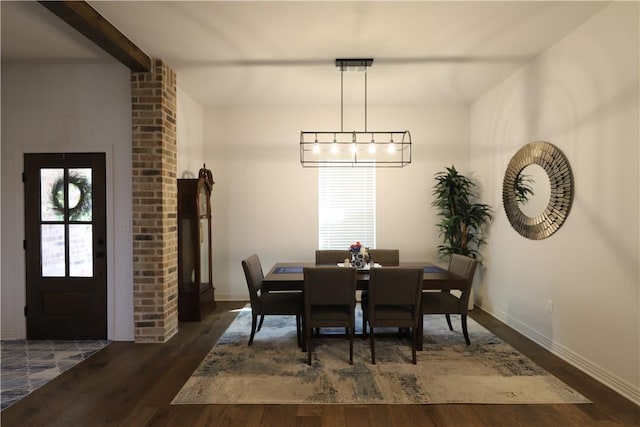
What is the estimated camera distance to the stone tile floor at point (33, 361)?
2773 millimetres

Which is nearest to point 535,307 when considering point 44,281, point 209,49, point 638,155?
point 638,155

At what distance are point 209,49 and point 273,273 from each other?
2323 mm

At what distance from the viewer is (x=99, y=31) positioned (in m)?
2.86

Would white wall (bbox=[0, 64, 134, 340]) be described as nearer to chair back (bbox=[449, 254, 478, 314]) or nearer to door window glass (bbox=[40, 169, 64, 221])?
door window glass (bbox=[40, 169, 64, 221])

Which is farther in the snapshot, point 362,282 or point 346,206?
point 346,206

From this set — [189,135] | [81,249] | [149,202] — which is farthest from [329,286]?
[189,135]

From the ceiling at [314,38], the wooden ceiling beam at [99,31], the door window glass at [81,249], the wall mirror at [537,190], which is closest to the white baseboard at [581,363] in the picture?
the wall mirror at [537,190]

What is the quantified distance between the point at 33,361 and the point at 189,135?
3008 mm

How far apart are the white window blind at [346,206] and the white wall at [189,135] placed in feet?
6.03

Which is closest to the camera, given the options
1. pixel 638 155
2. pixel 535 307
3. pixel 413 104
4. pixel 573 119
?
pixel 638 155

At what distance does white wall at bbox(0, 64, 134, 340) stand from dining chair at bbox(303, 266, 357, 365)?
2.03m

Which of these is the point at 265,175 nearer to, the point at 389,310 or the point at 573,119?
the point at 389,310

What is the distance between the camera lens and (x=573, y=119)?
10.3 ft

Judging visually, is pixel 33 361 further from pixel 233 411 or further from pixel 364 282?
pixel 364 282
